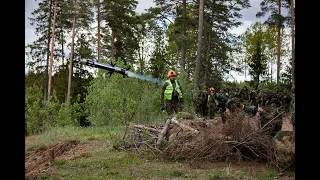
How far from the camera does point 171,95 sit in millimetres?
12641

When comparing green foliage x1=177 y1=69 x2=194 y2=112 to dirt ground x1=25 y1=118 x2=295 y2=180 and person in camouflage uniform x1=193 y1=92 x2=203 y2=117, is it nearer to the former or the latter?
person in camouflage uniform x1=193 y1=92 x2=203 y2=117

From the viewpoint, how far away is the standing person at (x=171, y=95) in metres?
12.5

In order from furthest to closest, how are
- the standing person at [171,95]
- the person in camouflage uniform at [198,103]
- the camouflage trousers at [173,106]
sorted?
the person in camouflage uniform at [198,103]
the camouflage trousers at [173,106]
the standing person at [171,95]

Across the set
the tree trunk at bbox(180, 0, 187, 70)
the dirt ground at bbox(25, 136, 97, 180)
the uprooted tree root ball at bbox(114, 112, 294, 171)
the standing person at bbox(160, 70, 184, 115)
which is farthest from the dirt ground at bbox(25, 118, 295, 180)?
the tree trunk at bbox(180, 0, 187, 70)

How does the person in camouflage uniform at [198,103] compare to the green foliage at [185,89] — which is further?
the green foliage at [185,89]

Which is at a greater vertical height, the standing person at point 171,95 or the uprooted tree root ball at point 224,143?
the standing person at point 171,95

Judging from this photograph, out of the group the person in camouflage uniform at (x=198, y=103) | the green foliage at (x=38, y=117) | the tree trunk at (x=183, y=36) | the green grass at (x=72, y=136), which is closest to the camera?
the green grass at (x=72, y=136)

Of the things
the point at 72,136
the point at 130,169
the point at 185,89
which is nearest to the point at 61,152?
the point at 72,136

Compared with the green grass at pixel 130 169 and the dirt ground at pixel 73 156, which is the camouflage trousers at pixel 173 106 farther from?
the green grass at pixel 130 169

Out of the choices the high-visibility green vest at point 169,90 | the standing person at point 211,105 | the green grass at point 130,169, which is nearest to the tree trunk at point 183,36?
the standing person at point 211,105

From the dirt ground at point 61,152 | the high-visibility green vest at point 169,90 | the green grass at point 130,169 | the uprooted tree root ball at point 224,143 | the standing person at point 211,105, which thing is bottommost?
the dirt ground at point 61,152

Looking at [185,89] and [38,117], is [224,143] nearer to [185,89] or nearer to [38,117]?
[185,89]

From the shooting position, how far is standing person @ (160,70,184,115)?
41.1ft
